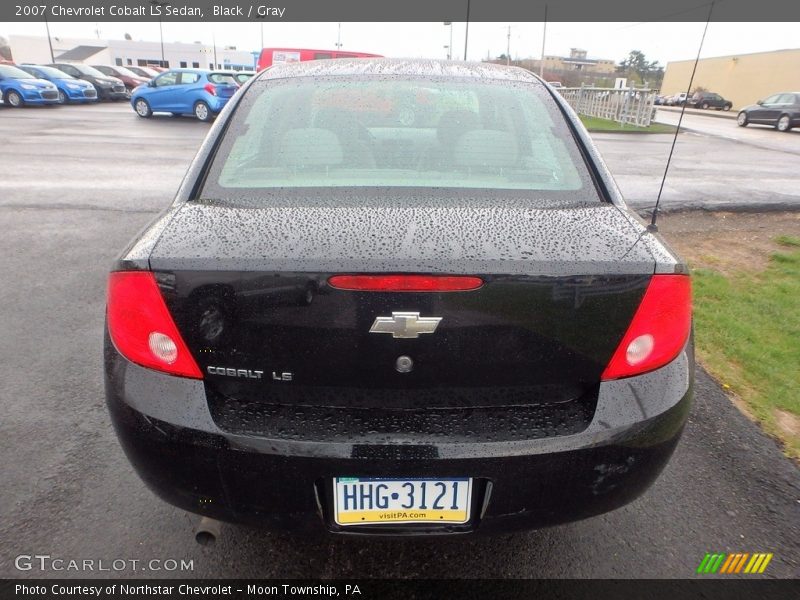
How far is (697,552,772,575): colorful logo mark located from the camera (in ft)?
6.48

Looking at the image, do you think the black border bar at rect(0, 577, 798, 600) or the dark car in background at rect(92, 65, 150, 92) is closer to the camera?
the black border bar at rect(0, 577, 798, 600)

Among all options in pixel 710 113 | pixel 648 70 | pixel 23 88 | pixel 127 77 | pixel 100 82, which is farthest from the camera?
pixel 710 113

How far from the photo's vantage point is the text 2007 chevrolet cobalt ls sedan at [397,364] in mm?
1465

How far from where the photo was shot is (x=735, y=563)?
2.00 m

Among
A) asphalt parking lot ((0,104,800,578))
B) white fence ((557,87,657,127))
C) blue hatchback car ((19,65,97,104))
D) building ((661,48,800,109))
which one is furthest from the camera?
building ((661,48,800,109))

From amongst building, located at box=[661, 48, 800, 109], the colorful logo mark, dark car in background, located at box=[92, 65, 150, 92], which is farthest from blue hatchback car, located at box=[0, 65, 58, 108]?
building, located at box=[661, 48, 800, 109]

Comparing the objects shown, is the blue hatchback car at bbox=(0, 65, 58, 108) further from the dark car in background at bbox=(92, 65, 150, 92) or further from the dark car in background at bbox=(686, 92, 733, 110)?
the dark car in background at bbox=(686, 92, 733, 110)

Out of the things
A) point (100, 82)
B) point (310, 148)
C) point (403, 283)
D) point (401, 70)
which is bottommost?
point (100, 82)

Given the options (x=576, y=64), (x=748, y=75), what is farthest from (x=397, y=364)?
Answer: (x=576, y=64)

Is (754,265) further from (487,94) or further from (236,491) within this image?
(236,491)

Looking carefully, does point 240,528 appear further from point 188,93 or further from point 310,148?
point 188,93

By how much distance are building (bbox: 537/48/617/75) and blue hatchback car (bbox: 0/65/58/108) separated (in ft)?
192

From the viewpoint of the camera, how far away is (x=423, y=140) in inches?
88.0

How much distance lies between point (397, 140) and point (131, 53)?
278 ft
